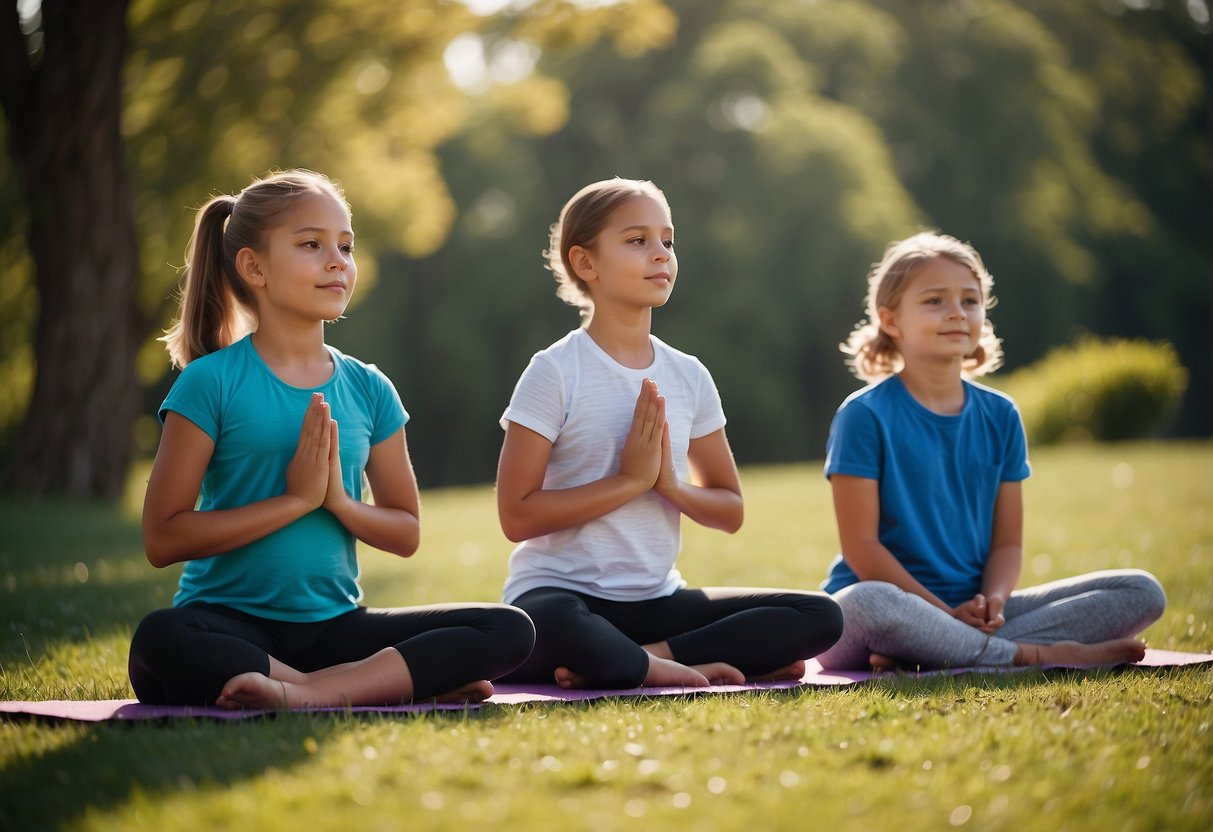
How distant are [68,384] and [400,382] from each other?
53.4 ft

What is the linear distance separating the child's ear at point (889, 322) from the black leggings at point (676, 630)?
115cm

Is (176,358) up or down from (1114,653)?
up

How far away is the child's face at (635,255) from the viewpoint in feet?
12.5

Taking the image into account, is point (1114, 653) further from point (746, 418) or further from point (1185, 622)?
point (746, 418)

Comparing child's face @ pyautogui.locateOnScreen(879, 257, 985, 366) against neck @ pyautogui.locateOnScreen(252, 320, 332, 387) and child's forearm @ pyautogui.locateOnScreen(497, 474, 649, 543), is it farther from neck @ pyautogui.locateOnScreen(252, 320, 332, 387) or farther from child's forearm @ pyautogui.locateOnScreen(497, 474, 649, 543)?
neck @ pyautogui.locateOnScreen(252, 320, 332, 387)

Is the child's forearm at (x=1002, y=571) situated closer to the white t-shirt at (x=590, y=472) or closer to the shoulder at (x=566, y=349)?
the white t-shirt at (x=590, y=472)

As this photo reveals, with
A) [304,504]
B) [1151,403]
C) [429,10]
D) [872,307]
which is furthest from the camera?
[1151,403]

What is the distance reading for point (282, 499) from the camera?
3.27 meters

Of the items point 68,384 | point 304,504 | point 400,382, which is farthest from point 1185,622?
point 400,382

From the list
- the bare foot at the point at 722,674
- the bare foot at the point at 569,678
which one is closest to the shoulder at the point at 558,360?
the bare foot at the point at 569,678

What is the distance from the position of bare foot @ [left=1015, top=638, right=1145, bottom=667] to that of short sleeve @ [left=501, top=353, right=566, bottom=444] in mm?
1647

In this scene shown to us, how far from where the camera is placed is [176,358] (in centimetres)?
359

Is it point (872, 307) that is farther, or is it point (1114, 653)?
point (872, 307)

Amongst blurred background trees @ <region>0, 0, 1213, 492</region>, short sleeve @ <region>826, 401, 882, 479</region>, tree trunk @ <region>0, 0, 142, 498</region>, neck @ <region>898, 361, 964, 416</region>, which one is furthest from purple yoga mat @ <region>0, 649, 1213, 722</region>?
blurred background trees @ <region>0, 0, 1213, 492</region>
